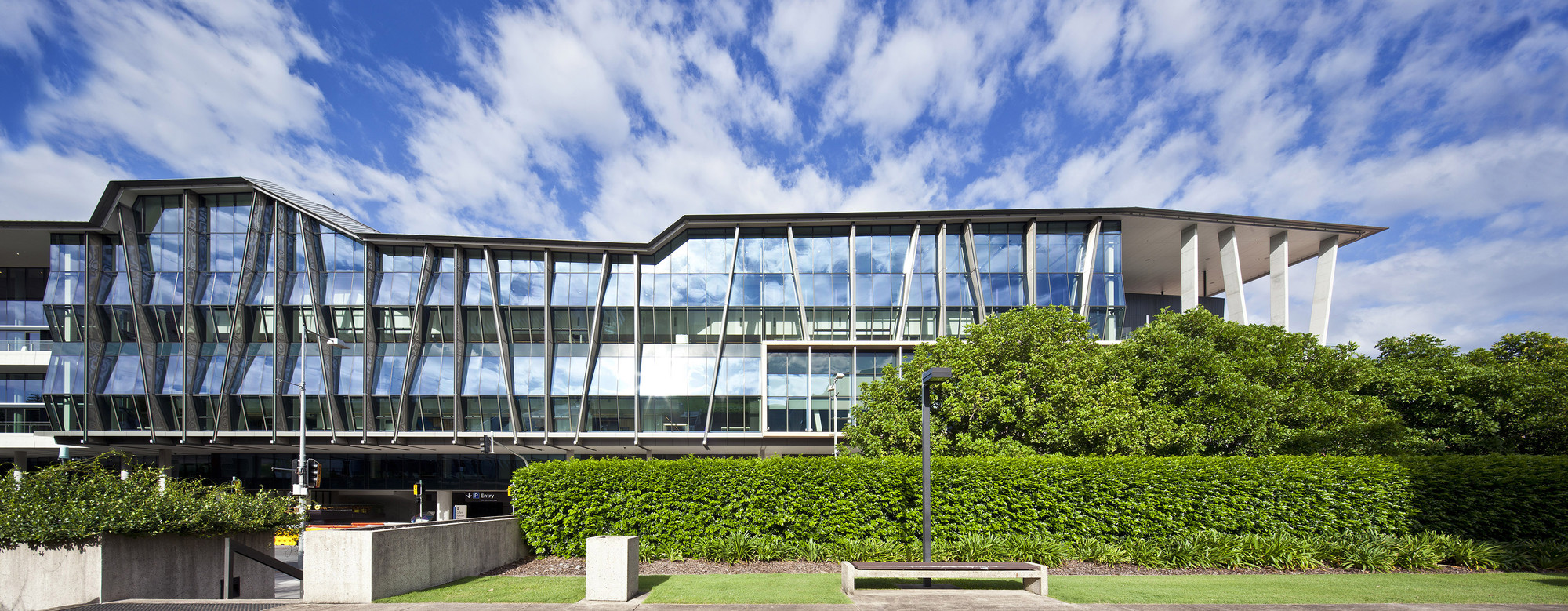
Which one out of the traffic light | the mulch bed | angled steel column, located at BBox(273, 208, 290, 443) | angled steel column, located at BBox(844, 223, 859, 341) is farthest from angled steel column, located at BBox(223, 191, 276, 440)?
the mulch bed

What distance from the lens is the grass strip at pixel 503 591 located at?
11.7 metres

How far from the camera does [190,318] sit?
36.3 meters

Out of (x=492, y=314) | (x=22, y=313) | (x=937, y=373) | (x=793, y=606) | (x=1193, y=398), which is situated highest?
(x=22, y=313)

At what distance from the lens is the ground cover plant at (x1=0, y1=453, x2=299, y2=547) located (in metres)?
10.8

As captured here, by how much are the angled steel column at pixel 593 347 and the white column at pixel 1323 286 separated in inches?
1458

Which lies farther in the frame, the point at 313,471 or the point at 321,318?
the point at 321,318

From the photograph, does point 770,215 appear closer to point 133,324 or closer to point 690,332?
point 690,332

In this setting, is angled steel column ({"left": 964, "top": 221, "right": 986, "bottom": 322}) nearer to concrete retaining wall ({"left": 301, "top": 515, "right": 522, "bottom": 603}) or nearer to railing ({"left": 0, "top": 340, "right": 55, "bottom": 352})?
concrete retaining wall ({"left": 301, "top": 515, "right": 522, "bottom": 603})

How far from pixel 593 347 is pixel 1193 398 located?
26.3 m

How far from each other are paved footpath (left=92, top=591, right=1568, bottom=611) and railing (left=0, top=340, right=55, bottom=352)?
4607 centimetres

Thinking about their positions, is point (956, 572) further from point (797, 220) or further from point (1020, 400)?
point (797, 220)

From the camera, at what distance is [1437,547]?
15.1 meters

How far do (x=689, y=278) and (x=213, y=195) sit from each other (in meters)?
24.9

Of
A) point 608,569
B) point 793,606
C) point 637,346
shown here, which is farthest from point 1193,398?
point 637,346
